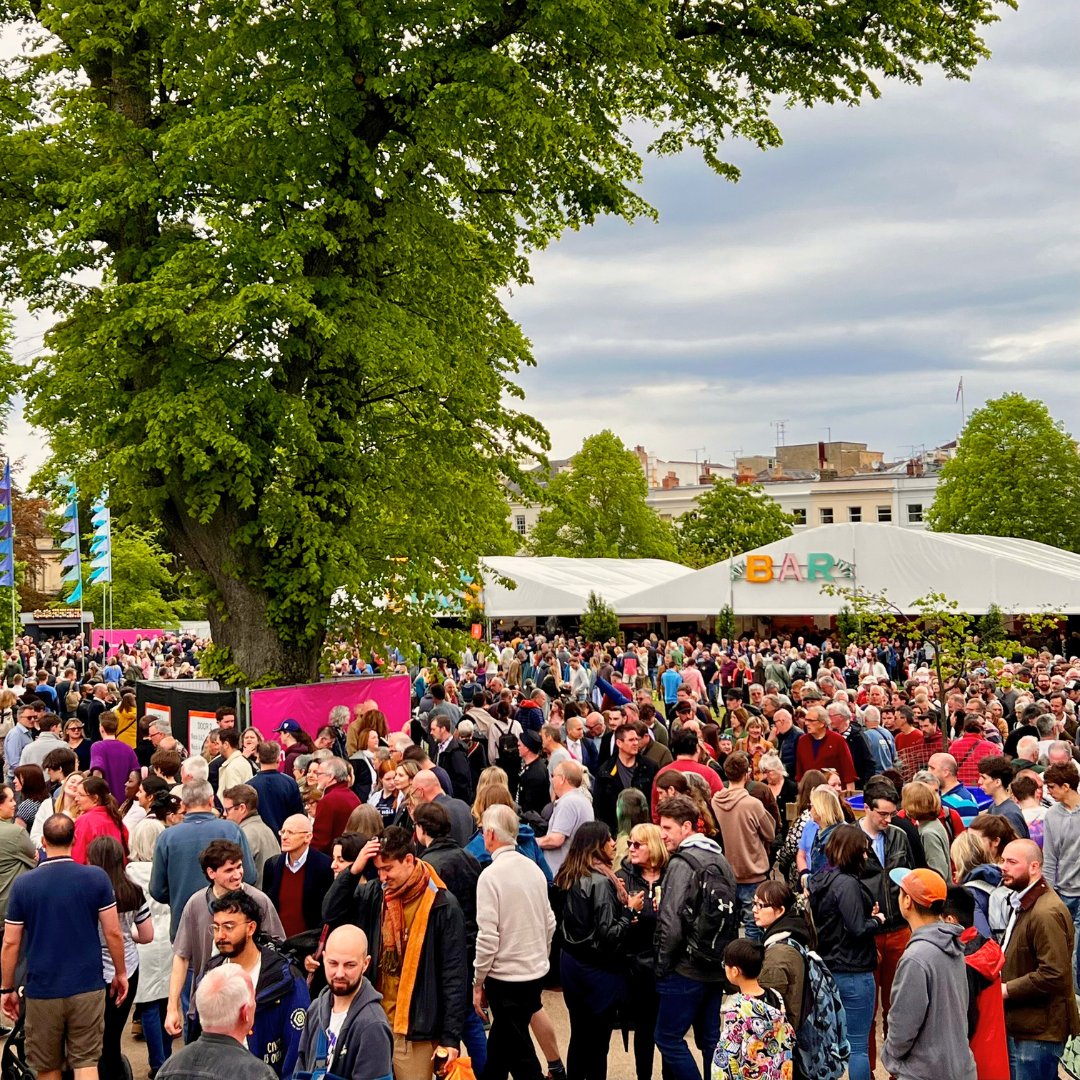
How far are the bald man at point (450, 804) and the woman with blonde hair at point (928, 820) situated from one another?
9.71 ft

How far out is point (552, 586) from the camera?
5025 cm

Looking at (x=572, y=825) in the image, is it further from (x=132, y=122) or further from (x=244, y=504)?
(x=132, y=122)

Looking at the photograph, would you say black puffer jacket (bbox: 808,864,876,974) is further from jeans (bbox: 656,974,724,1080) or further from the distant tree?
the distant tree

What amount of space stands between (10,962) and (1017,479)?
2408 inches

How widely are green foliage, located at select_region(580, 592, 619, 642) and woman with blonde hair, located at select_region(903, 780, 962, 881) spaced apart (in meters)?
35.0

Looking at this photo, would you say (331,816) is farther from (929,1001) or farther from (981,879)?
(929,1001)

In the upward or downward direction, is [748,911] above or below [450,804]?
below

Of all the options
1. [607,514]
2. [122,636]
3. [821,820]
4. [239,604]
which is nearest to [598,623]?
[122,636]

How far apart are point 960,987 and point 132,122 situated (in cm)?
1621

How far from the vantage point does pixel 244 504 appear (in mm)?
16406

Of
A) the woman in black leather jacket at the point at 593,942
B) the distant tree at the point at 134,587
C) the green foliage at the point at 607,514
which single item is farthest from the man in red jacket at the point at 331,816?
the green foliage at the point at 607,514

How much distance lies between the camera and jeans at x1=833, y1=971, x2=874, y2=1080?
22.4ft

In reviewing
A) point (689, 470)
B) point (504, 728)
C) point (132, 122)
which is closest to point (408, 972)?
point (504, 728)

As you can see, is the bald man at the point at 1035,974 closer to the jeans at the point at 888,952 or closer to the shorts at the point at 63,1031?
the jeans at the point at 888,952
